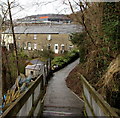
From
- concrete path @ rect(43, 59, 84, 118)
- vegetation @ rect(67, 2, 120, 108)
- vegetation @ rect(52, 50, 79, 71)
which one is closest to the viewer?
vegetation @ rect(67, 2, 120, 108)

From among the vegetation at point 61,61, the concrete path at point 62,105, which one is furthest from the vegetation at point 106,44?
the vegetation at point 61,61

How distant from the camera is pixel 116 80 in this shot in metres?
2.59

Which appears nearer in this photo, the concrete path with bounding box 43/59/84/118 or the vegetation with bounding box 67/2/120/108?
the vegetation with bounding box 67/2/120/108

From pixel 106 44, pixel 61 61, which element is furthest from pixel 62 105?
pixel 61 61

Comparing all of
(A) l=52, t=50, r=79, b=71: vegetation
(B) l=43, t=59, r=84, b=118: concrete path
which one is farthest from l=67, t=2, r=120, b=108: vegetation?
(A) l=52, t=50, r=79, b=71: vegetation

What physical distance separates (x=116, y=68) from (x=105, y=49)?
50.3 inches

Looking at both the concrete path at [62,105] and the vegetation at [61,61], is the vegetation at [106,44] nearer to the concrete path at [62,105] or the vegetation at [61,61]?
→ the concrete path at [62,105]

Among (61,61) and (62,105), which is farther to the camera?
(61,61)

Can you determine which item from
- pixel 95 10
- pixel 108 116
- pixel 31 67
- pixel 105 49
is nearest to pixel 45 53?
pixel 31 67

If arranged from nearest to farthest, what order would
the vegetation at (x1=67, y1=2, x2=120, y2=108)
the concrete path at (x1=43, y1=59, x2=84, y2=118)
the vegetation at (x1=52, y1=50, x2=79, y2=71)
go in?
the vegetation at (x1=67, y1=2, x2=120, y2=108)
the concrete path at (x1=43, y1=59, x2=84, y2=118)
the vegetation at (x1=52, y1=50, x2=79, y2=71)

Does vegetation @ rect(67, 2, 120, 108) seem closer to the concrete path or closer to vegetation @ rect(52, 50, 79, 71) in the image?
the concrete path

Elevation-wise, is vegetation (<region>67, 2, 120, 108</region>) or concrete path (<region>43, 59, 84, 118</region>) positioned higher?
vegetation (<region>67, 2, 120, 108</region>)

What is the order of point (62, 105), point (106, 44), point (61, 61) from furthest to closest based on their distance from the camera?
point (61, 61) → point (62, 105) → point (106, 44)

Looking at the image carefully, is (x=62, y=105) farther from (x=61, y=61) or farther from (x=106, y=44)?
(x=61, y=61)
